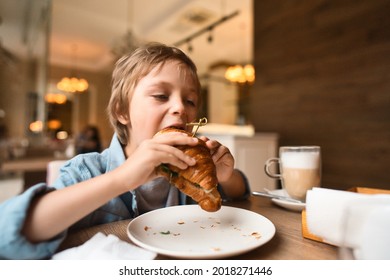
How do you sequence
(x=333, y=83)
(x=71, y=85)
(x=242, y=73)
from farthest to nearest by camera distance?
(x=71, y=85), (x=242, y=73), (x=333, y=83)

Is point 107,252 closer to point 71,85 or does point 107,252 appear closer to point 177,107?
point 177,107

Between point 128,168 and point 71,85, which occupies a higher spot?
point 71,85

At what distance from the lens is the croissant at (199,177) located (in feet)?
1.20

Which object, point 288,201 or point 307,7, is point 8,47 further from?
point 288,201

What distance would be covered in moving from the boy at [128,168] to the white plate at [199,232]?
2.9 inches

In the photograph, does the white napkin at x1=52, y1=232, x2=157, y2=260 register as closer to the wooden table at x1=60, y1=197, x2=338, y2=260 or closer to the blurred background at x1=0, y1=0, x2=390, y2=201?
the wooden table at x1=60, y1=197, x2=338, y2=260

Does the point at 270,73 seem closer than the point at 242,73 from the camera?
Yes

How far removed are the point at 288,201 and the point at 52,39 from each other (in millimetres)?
4565

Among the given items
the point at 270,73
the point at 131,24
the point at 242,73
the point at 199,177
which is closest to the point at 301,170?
the point at 199,177

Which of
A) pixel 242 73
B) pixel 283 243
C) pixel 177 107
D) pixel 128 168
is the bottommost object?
pixel 283 243

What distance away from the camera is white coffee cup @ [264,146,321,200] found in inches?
20.8

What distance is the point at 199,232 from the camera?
37cm

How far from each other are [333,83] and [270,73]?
0.55 m

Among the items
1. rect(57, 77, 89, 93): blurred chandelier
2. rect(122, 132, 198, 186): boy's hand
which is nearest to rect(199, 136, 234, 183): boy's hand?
rect(122, 132, 198, 186): boy's hand
